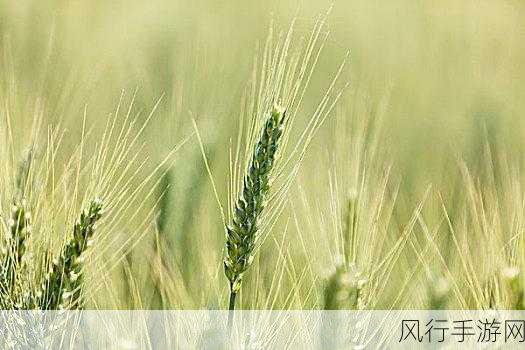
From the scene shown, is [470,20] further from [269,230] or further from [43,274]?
[43,274]

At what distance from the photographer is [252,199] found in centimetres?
68

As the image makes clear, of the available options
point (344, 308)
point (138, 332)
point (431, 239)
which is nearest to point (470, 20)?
point (431, 239)

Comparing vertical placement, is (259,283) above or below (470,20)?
below

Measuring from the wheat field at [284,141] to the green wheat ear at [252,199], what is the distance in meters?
0.09

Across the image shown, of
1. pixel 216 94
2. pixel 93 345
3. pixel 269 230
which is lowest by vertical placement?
pixel 93 345

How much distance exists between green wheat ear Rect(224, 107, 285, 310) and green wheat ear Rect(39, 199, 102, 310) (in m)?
0.13

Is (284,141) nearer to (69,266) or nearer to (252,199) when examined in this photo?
(252,199)

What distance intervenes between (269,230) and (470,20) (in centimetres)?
35

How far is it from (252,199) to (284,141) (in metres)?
0.14

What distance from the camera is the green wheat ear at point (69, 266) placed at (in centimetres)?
66

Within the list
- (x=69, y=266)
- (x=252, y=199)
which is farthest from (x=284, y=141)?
(x=69, y=266)

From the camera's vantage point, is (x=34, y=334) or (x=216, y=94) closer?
(x=34, y=334)

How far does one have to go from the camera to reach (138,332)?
788 millimetres

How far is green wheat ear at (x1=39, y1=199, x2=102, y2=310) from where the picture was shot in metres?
0.66
